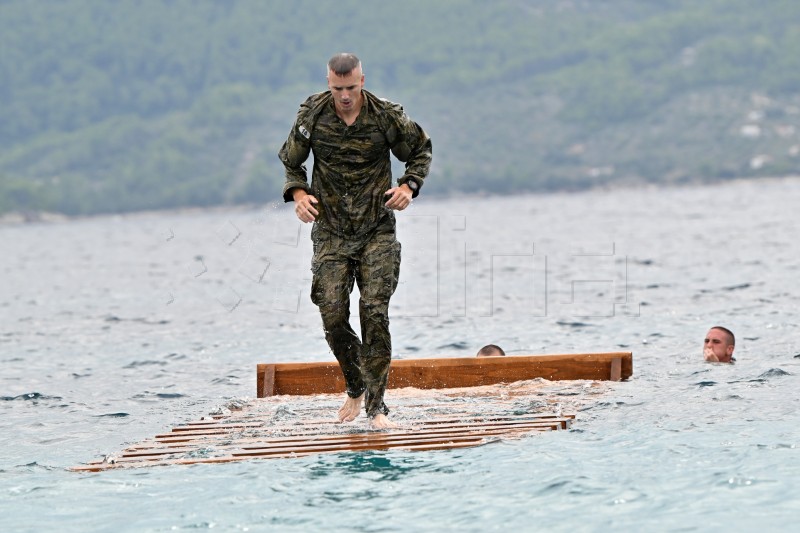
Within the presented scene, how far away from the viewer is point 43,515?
9570mm

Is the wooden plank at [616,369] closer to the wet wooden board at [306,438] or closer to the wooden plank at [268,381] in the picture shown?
the wet wooden board at [306,438]

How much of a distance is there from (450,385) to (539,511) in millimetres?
5989

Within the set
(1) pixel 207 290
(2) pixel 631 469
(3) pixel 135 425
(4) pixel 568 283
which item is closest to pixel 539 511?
(2) pixel 631 469

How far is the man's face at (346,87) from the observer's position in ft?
35.9

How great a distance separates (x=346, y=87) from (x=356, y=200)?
1.01m

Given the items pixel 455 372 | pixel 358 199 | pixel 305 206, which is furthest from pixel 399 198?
pixel 455 372

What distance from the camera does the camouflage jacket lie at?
11.3 metres

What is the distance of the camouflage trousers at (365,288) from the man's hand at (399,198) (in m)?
0.31

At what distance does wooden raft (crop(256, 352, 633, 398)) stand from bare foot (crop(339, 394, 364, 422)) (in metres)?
2.74

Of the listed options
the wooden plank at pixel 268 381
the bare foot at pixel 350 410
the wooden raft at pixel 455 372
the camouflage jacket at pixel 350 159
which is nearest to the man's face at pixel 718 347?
the wooden raft at pixel 455 372

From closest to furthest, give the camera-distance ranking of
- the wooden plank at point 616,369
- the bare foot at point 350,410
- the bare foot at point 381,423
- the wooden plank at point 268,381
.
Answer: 1. the bare foot at point 381,423
2. the bare foot at point 350,410
3. the wooden plank at point 268,381
4. the wooden plank at point 616,369

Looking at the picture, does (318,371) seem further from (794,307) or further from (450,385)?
(794,307)

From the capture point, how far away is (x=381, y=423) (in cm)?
1154

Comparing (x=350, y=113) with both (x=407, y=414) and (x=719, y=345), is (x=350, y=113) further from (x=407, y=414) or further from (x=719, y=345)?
(x=719, y=345)
